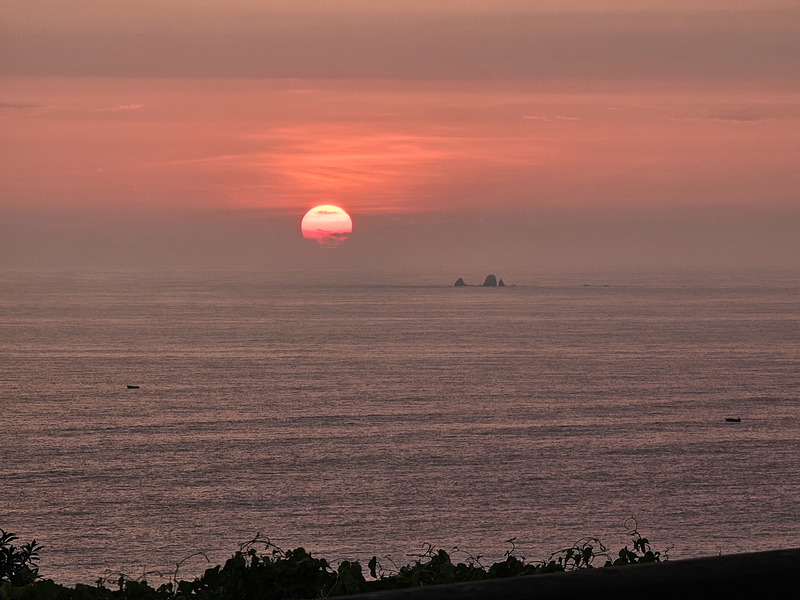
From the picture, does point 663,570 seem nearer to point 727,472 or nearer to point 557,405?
point 727,472

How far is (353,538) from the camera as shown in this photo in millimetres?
Answer: 81312

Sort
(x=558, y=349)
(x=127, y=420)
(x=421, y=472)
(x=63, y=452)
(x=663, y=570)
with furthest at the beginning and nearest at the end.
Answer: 1. (x=558, y=349)
2. (x=127, y=420)
3. (x=63, y=452)
4. (x=421, y=472)
5. (x=663, y=570)

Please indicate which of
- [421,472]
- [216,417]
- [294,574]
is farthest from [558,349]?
[294,574]

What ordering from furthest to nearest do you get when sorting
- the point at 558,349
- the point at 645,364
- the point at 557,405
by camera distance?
1. the point at 558,349
2. the point at 645,364
3. the point at 557,405

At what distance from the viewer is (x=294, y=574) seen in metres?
6.20

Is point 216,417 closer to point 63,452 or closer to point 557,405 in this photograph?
point 63,452

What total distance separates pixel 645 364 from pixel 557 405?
4886 cm

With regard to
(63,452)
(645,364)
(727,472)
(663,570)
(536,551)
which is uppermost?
(645,364)

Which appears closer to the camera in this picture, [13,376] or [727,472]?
[727,472]

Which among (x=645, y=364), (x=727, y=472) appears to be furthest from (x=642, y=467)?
(x=645, y=364)

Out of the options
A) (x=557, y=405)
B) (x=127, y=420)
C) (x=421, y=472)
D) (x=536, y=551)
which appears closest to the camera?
(x=536, y=551)

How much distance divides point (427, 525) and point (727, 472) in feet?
117

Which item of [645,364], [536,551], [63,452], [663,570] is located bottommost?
[663,570]

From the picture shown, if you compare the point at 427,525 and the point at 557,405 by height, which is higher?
the point at 557,405
